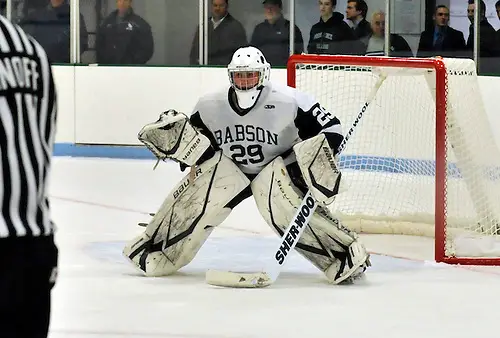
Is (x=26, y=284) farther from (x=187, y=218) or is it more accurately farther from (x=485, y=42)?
(x=485, y=42)

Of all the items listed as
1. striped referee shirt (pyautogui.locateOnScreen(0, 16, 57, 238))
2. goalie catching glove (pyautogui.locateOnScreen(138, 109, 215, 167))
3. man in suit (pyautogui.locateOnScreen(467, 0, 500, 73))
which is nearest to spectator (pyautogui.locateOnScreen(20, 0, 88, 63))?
man in suit (pyautogui.locateOnScreen(467, 0, 500, 73))

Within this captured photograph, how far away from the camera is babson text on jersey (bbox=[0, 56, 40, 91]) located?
4.61 ft

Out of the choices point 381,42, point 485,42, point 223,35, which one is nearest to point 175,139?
point 485,42

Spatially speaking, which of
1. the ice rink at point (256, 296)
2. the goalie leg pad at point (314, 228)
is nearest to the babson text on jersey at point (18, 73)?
the ice rink at point (256, 296)

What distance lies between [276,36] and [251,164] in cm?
369

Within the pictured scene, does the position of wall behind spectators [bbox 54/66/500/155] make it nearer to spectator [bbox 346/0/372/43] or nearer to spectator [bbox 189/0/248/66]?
spectator [bbox 189/0/248/66]

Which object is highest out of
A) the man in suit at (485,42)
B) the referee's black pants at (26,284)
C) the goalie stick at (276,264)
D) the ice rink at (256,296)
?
the man in suit at (485,42)

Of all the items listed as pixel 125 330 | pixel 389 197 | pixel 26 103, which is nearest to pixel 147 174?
pixel 389 197

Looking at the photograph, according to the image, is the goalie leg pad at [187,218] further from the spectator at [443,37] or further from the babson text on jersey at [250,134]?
the spectator at [443,37]

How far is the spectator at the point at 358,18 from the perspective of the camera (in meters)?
6.79

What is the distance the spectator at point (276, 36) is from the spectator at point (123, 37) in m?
0.80

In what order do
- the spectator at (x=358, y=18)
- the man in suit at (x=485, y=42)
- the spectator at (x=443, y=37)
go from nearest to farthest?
the man in suit at (x=485, y=42), the spectator at (x=443, y=37), the spectator at (x=358, y=18)

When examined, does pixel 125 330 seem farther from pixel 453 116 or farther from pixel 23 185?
pixel 453 116

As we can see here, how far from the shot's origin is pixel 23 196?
1434mm
